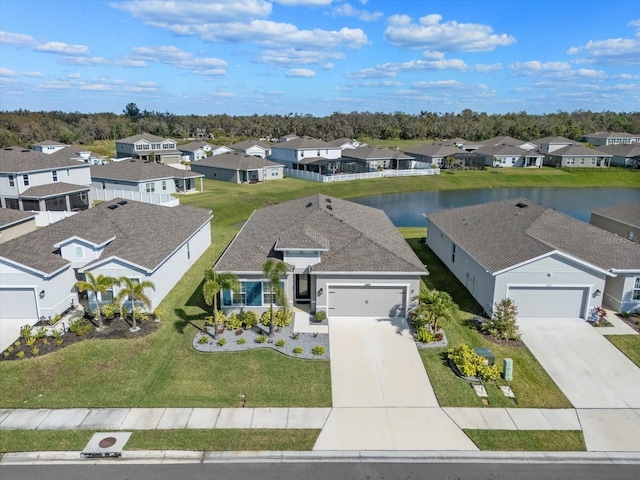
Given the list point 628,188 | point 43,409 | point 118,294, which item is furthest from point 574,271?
point 628,188

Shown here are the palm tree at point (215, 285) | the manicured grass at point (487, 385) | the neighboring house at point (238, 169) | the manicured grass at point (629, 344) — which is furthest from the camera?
the neighboring house at point (238, 169)

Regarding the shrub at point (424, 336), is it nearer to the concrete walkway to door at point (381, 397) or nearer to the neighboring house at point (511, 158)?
the concrete walkway to door at point (381, 397)

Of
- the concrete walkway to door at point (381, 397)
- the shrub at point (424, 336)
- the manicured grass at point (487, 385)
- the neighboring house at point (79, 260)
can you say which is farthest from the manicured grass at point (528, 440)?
the neighboring house at point (79, 260)

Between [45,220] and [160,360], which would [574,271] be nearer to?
[160,360]

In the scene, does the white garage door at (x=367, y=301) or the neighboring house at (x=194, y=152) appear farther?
the neighboring house at (x=194, y=152)

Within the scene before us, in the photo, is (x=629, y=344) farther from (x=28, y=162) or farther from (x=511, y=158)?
(x=511, y=158)

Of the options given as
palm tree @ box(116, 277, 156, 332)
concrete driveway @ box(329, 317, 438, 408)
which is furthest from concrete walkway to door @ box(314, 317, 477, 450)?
palm tree @ box(116, 277, 156, 332)
